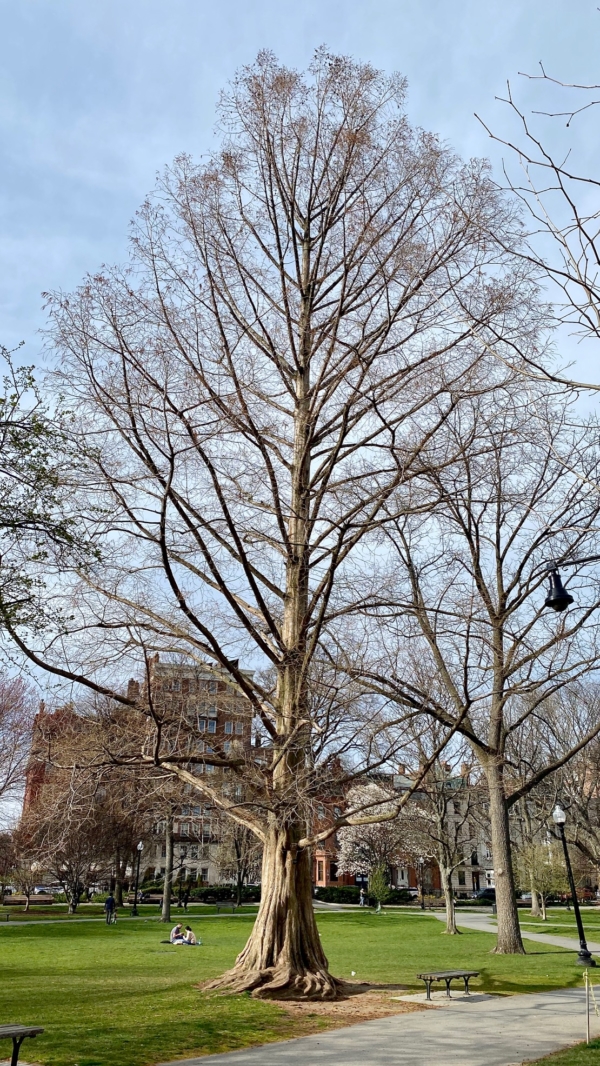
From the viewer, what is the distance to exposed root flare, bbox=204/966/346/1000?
35.5 feet

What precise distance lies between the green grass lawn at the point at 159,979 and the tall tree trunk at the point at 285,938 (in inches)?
23.7

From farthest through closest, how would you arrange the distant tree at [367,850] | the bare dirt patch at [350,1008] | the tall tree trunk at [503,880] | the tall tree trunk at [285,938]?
the distant tree at [367,850], the tall tree trunk at [503,880], the tall tree trunk at [285,938], the bare dirt patch at [350,1008]

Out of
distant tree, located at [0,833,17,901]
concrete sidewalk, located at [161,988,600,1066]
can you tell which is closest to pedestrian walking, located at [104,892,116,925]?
distant tree, located at [0,833,17,901]

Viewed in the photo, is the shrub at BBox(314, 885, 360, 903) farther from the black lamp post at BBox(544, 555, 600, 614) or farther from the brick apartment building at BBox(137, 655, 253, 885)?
the black lamp post at BBox(544, 555, 600, 614)

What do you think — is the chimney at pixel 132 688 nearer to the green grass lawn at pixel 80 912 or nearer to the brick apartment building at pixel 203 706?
the brick apartment building at pixel 203 706

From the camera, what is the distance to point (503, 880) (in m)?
19.9

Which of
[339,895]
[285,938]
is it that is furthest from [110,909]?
[339,895]

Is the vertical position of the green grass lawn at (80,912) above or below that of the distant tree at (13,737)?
below

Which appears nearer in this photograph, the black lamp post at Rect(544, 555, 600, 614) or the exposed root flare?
the black lamp post at Rect(544, 555, 600, 614)

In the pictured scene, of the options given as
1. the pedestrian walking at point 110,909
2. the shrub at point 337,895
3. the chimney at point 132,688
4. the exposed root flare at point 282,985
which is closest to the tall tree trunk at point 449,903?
the pedestrian walking at point 110,909

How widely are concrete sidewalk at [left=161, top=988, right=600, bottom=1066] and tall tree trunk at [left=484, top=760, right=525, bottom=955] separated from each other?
350 inches

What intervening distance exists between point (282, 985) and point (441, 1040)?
3.05 metres

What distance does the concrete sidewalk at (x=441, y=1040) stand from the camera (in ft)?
24.4

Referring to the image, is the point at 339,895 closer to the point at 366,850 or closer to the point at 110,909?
the point at 366,850
